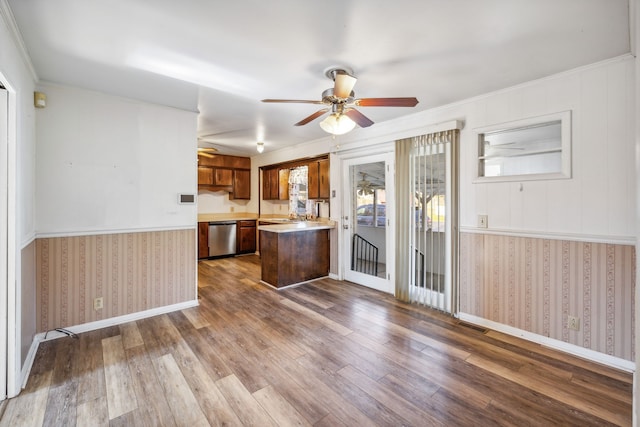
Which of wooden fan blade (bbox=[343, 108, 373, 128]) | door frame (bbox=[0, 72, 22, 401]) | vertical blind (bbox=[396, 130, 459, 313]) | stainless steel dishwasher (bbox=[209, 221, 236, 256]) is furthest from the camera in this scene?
stainless steel dishwasher (bbox=[209, 221, 236, 256])

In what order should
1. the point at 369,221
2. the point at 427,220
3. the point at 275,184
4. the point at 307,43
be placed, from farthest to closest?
the point at 275,184
the point at 369,221
the point at 427,220
the point at 307,43

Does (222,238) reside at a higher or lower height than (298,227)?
lower

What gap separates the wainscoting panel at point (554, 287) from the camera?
2.24 meters

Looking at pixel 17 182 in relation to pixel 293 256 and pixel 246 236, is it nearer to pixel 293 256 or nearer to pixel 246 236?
pixel 293 256

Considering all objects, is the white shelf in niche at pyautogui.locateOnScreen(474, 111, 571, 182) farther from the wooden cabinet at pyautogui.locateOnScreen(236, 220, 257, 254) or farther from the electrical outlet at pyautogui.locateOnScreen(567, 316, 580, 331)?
the wooden cabinet at pyautogui.locateOnScreen(236, 220, 257, 254)

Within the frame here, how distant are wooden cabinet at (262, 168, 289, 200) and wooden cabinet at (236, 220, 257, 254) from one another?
31.7 inches

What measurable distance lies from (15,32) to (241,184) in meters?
5.15

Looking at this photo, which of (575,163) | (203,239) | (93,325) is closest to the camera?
(575,163)

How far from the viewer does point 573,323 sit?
2434 mm

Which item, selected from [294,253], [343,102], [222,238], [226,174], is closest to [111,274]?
[294,253]

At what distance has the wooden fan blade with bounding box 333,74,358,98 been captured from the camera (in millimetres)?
2082

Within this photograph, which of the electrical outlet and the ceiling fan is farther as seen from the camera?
the electrical outlet

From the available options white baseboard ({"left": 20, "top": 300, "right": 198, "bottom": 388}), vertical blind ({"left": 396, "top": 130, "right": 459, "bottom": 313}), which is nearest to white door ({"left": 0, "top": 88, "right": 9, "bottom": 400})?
white baseboard ({"left": 20, "top": 300, "right": 198, "bottom": 388})

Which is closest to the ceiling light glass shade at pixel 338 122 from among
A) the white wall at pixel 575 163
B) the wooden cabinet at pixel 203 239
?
the white wall at pixel 575 163
